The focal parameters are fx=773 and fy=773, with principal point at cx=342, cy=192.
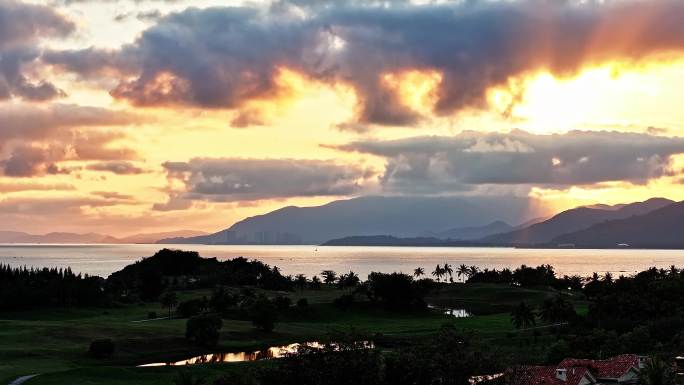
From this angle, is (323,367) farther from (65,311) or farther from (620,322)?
(65,311)

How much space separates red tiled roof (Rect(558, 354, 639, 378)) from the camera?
7550 cm

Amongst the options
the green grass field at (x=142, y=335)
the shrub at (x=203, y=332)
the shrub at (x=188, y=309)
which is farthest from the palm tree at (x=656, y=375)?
the shrub at (x=188, y=309)

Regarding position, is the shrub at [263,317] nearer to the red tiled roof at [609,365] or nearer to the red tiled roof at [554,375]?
the red tiled roof at [609,365]

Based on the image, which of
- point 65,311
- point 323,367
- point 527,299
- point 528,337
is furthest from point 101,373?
point 527,299

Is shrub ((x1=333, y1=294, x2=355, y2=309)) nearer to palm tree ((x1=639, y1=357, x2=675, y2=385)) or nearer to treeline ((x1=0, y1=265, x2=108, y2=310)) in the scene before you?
treeline ((x1=0, y1=265, x2=108, y2=310))

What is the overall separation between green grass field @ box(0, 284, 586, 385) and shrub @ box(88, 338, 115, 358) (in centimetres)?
115

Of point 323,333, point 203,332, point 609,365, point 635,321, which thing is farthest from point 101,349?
point 635,321

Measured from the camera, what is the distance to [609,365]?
256 feet

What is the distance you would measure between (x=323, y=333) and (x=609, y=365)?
206 feet

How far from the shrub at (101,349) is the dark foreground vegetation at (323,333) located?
5.1 inches

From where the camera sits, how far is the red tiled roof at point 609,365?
75500 millimetres

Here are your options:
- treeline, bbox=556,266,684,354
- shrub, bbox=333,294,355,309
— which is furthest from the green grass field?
treeline, bbox=556,266,684,354

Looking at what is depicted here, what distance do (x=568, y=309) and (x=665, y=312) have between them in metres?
18.3

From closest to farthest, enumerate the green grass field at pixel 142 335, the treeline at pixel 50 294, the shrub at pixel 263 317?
the green grass field at pixel 142 335 → the shrub at pixel 263 317 → the treeline at pixel 50 294
